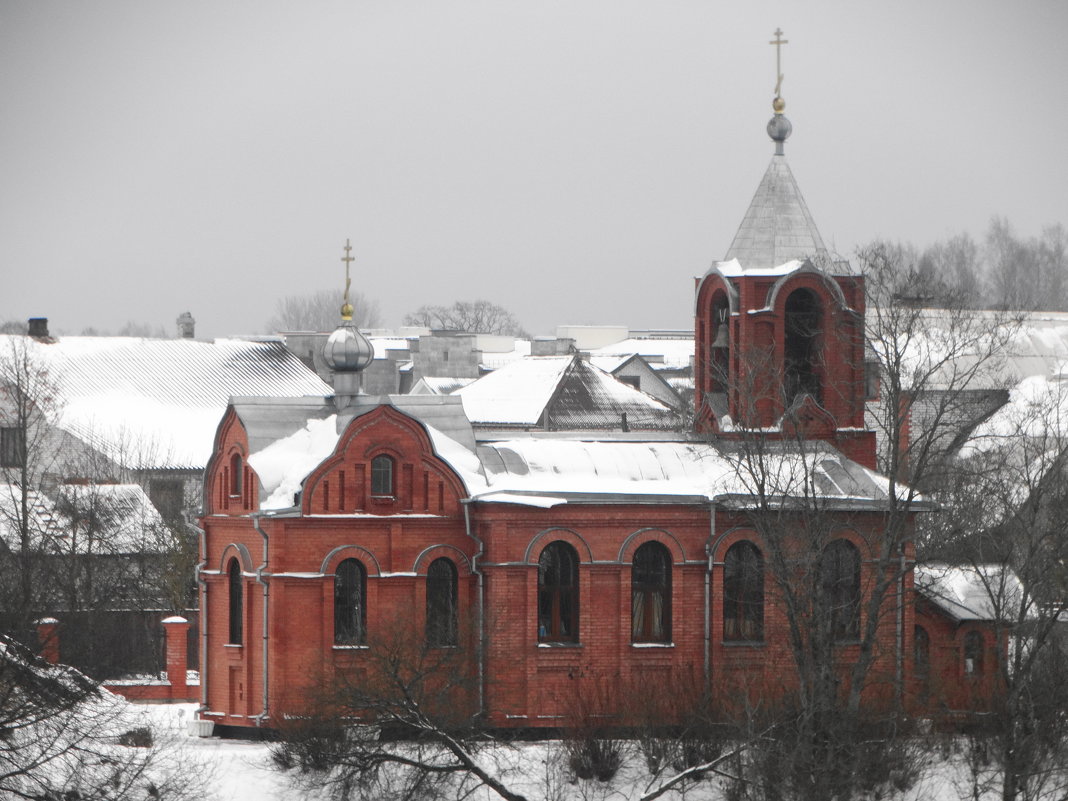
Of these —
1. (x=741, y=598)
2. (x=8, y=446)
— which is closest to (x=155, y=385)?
(x=8, y=446)

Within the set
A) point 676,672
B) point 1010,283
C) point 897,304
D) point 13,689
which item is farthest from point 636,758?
point 1010,283

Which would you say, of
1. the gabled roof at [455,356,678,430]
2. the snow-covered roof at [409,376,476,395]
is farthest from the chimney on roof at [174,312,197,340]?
the gabled roof at [455,356,678,430]

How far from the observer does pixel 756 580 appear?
3344 cm

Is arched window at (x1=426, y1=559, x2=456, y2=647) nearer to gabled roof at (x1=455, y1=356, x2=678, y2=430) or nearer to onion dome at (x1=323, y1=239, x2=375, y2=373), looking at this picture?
onion dome at (x1=323, y1=239, x2=375, y2=373)

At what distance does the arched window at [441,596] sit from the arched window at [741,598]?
4458 millimetres

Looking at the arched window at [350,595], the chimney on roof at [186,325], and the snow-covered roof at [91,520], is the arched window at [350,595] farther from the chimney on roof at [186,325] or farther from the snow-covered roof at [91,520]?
the chimney on roof at [186,325]

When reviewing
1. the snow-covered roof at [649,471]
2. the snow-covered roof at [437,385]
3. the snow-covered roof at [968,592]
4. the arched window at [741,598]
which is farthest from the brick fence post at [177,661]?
the snow-covered roof at [437,385]

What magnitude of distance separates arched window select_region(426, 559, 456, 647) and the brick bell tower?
5404 millimetres

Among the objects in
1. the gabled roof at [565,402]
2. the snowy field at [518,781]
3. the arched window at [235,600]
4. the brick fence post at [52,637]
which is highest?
the gabled roof at [565,402]

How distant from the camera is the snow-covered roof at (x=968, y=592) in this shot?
3431 centimetres

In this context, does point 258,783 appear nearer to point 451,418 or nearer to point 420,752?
point 420,752

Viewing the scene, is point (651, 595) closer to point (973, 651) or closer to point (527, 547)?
point (527, 547)

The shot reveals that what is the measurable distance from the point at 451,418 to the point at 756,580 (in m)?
5.61

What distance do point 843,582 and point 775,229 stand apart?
20.7ft
